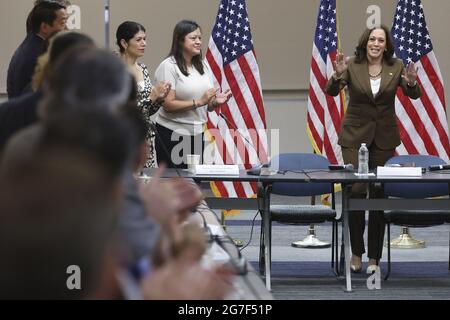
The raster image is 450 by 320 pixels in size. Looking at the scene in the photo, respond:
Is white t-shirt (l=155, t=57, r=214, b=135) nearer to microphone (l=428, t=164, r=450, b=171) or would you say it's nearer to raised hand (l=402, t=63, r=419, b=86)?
raised hand (l=402, t=63, r=419, b=86)

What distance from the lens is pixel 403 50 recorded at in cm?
827

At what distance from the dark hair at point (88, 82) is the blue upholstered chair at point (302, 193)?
483 cm

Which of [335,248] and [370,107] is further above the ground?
[370,107]

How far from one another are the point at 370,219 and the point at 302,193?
1.84 feet

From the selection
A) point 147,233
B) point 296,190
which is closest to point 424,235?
point 296,190

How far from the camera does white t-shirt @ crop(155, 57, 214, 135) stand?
6.55 meters

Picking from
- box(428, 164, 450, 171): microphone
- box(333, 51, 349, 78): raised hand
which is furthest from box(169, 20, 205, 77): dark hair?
box(428, 164, 450, 171): microphone

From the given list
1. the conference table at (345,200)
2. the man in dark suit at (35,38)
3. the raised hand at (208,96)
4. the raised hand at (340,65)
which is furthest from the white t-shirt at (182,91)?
the man in dark suit at (35,38)

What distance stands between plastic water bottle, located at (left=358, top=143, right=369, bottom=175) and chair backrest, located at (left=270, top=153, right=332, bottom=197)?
47cm

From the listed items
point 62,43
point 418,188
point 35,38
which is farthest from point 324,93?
point 62,43

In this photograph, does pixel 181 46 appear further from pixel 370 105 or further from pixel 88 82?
pixel 88 82

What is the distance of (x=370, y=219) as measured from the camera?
6383 millimetres
